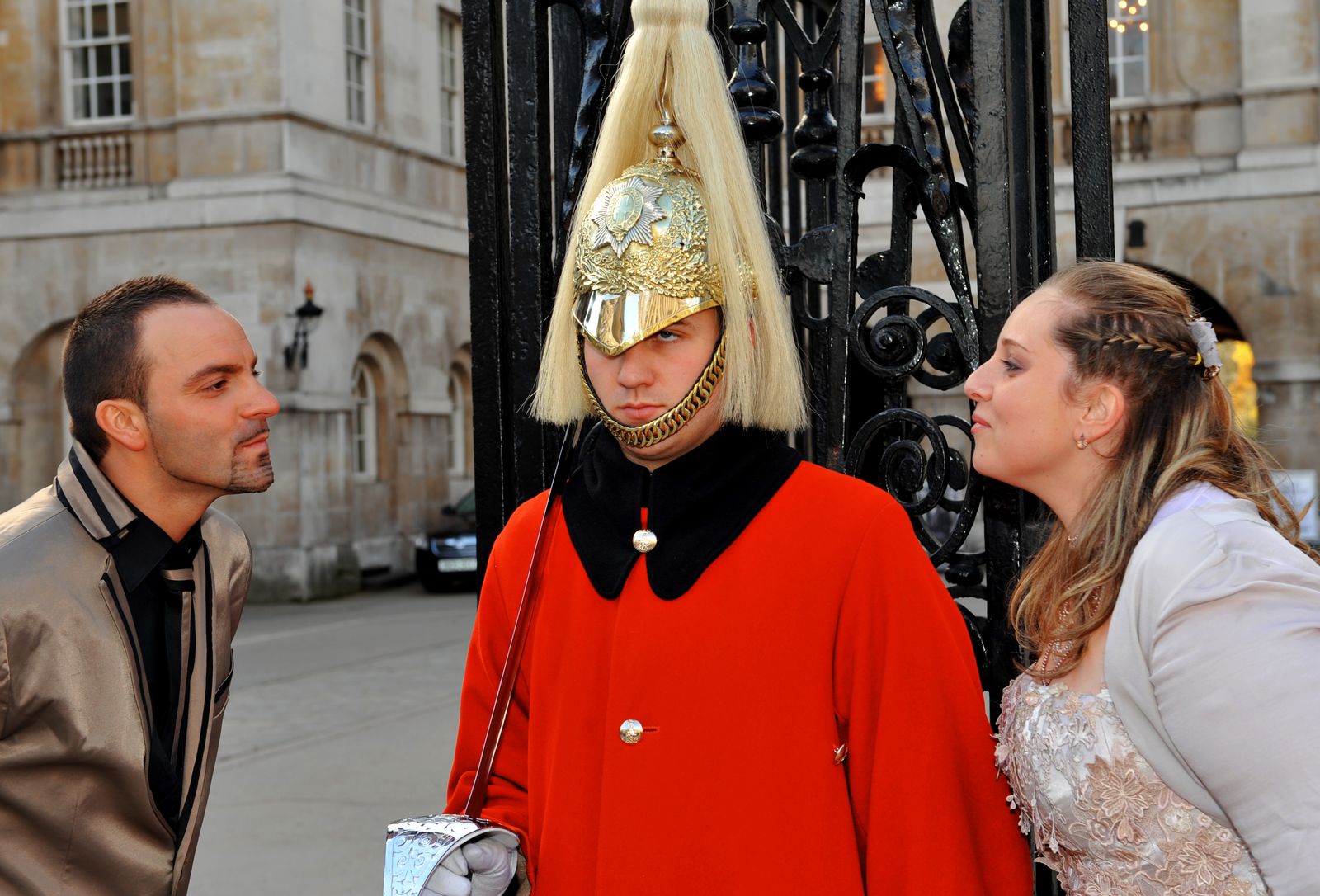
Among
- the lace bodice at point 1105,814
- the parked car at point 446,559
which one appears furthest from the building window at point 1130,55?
the lace bodice at point 1105,814

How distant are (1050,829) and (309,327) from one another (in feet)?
48.2

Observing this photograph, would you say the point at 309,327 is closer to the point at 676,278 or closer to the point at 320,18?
the point at 320,18

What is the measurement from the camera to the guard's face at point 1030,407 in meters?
1.90

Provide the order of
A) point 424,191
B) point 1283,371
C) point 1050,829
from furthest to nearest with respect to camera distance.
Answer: point 424,191, point 1283,371, point 1050,829

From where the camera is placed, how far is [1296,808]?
61.2 inches

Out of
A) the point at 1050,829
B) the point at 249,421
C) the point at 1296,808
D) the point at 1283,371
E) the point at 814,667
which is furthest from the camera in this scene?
the point at 1283,371

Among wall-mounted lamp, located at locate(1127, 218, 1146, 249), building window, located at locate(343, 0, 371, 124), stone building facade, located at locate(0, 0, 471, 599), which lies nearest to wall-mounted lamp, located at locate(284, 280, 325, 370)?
stone building facade, located at locate(0, 0, 471, 599)

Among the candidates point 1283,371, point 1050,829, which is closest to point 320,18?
point 1283,371

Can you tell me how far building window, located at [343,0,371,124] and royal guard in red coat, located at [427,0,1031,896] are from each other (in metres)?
16.4

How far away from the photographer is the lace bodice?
1704 millimetres

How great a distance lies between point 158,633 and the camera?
2.38m

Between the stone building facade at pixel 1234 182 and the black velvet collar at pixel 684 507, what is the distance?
514 inches

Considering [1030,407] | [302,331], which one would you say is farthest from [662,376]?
[302,331]

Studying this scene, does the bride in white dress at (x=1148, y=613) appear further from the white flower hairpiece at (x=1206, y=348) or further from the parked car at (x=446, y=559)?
the parked car at (x=446, y=559)
